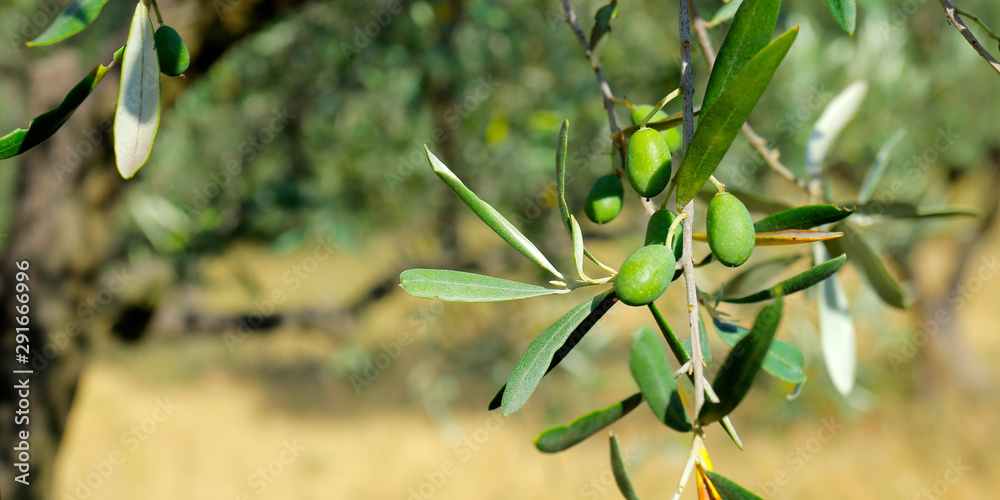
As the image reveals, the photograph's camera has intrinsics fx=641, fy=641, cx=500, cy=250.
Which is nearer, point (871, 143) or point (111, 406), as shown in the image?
point (871, 143)

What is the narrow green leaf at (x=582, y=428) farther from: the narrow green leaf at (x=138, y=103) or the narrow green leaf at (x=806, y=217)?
the narrow green leaf at (x=138, y=103)

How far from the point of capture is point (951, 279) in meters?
4.46

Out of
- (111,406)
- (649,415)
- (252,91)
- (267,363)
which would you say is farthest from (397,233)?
(267,363)

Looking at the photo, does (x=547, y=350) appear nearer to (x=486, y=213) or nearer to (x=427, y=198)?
(x=486, y=213)

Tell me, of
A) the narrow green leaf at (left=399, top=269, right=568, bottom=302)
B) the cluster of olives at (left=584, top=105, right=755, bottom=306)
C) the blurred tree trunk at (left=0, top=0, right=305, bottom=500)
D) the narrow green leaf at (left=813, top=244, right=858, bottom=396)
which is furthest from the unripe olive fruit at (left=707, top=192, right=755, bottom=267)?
the blurred tree trunk at (left=0, top=0, right=305, bottom=500)

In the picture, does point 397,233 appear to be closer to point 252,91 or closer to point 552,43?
point 252,91

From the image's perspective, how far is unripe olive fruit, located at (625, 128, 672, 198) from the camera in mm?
374

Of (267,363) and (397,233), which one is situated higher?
(397,233)

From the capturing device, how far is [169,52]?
0.42m

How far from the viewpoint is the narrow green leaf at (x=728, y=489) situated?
0.35 meters

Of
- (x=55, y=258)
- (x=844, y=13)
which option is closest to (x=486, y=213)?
Answer: (x=844, y=13)

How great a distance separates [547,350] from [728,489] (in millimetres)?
124

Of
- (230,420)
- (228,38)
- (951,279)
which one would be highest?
(228,38)

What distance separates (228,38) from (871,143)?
2166 millimetres
